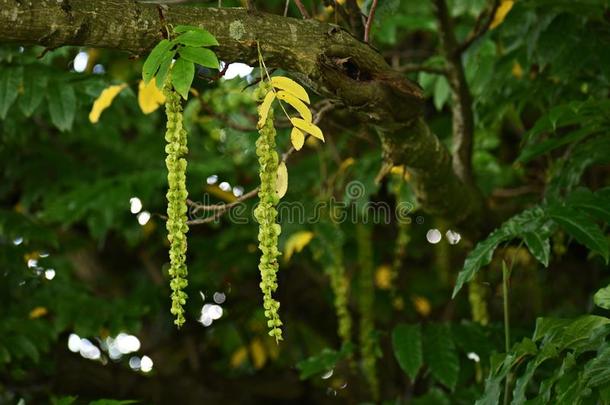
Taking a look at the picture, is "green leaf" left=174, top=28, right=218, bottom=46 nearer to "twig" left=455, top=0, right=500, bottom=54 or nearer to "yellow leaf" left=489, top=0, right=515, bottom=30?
"twig" left=455, top=0, right=500, bottom=54

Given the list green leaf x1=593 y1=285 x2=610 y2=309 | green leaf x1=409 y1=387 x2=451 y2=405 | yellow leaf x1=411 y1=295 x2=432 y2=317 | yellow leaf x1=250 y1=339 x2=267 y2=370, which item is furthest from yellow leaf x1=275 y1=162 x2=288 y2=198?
yellow leaf x1=250 y1=339 x2=267 y2=370

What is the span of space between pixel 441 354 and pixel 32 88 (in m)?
1.32

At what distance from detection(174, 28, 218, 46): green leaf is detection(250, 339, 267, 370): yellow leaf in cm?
284

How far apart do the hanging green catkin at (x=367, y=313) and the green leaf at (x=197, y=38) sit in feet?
4.54

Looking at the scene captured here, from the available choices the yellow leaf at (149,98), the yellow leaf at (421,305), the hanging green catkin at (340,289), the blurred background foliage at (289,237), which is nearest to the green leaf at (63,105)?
Answer: the blurred background foliage at (289,237)

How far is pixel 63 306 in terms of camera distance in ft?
9.59

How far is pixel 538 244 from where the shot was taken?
1.94 meters

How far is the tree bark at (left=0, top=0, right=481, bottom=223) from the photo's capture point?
1.46 metres

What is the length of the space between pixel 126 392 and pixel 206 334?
29.6 inches

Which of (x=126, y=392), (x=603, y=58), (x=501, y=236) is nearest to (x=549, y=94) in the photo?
(x=603, y=58)

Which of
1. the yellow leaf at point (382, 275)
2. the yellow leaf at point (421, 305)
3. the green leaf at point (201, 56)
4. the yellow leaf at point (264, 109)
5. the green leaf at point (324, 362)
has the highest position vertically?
the green leaf at point (201, 56)

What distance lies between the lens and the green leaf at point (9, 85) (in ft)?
7.83

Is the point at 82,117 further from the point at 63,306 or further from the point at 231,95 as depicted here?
the point at 63,306

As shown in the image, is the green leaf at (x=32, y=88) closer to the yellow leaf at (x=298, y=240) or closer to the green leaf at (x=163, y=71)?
the yellow leaf at (x=298, y=240)
